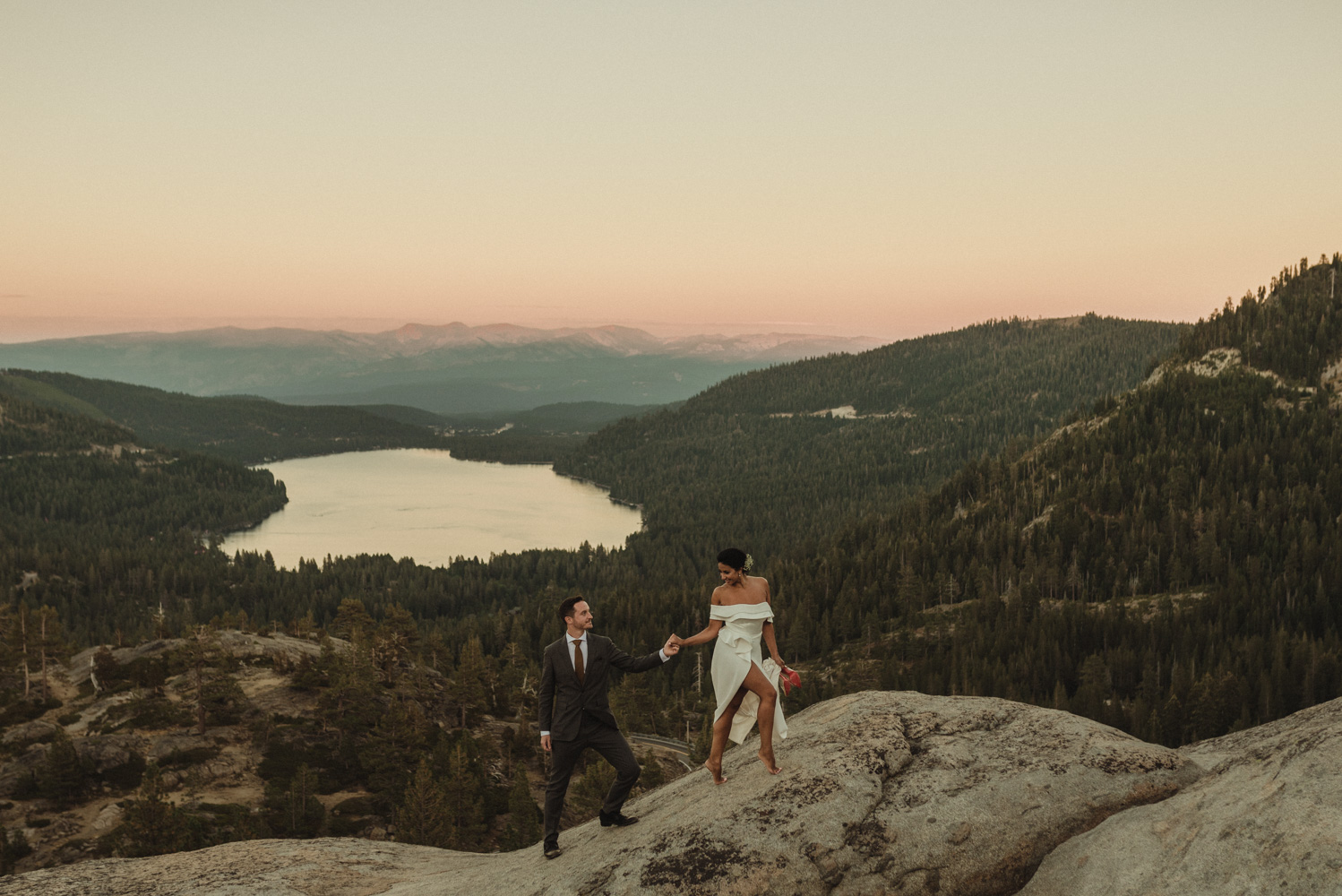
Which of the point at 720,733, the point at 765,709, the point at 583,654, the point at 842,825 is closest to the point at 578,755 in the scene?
the point at 583,654

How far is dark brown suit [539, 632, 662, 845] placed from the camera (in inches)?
726

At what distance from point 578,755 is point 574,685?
189 cm

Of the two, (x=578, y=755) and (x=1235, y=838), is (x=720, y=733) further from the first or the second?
(x=1235, y=838)

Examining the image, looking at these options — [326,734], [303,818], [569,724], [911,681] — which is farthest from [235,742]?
[911,681]

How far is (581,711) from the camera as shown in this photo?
1866cm

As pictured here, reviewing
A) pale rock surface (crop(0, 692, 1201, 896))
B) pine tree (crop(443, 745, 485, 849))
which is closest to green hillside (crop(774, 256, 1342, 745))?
pine tree (crop(443, 745, 485, 849))

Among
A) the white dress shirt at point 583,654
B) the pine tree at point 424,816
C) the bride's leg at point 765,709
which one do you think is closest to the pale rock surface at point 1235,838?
the bride's leg at point 765,709

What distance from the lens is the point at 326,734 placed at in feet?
276

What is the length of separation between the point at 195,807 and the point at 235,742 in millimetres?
13831

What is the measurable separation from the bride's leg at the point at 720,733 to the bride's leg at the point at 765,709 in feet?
1.65

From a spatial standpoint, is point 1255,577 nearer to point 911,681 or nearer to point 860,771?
point 911,681

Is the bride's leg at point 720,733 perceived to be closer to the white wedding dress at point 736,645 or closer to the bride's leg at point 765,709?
the white wedding dress at point 736,645

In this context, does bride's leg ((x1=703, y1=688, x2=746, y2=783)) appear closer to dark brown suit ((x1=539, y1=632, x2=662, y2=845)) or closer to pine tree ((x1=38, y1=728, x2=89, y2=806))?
dark brown suit ((x1=539, y1=632, x2=662, y2=845))

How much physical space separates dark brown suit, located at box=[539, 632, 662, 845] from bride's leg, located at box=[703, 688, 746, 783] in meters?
1.89
